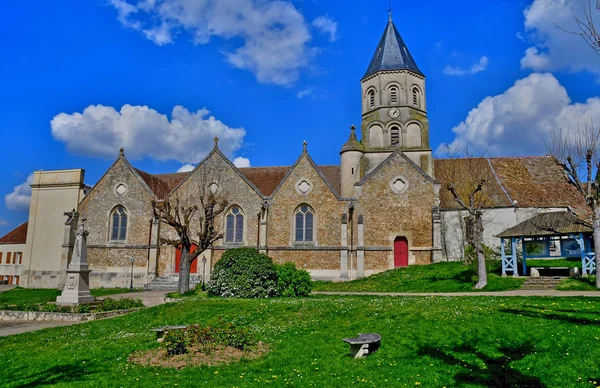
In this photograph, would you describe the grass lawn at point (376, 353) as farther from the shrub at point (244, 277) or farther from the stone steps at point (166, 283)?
the stone steps at point (166, 283)

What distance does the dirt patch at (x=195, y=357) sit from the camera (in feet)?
30.9

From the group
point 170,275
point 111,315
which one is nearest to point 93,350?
point 111,315

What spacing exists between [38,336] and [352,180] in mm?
24746

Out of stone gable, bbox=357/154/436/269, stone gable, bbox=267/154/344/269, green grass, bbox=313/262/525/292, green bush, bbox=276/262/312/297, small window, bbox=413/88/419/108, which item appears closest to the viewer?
green bush, bbox=276/262/312/297

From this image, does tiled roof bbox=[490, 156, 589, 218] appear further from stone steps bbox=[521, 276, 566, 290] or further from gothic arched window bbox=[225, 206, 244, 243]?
gothic arched window bbox=[225, 206, 244, 243]

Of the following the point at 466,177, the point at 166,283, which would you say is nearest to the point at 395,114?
the point at 466,177

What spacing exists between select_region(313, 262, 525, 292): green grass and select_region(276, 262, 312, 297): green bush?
4.22 metres

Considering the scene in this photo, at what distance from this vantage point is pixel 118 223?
34.3 metres

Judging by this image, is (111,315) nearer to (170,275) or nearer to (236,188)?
(170,275)

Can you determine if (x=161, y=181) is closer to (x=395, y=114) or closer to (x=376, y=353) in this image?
(x=395, y=114)

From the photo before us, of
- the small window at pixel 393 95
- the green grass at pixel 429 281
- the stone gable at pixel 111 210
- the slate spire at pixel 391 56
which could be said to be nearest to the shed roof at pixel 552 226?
the green grass at pixel 429 281

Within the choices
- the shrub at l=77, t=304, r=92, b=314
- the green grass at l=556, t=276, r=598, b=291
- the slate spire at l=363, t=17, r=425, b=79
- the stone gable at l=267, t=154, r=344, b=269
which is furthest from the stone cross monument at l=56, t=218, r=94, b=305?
the slate spire at l=363, t=17, r=425, b=79

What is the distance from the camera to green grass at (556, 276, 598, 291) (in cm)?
1936

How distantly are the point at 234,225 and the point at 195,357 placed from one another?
23.6m
